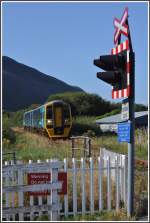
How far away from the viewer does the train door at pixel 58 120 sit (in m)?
34.5

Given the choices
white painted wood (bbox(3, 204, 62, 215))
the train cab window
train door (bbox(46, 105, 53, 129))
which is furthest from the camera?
the train cab window

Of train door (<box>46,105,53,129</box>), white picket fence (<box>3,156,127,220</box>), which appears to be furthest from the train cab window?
white picket fence (<box>3,156,127,220</box>)

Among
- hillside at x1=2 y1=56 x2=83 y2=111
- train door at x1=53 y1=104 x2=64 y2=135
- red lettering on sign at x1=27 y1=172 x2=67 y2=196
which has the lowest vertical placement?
red lettering on sign at x1=27 y1=172 x2=67 y2=196

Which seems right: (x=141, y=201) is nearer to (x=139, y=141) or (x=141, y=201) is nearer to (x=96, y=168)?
(x=96, y=168)

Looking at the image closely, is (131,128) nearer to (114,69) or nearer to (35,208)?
(114,69)

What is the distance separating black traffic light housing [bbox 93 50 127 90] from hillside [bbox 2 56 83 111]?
11130 cm

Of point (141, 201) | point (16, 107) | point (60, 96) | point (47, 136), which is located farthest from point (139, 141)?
point (16, 107)

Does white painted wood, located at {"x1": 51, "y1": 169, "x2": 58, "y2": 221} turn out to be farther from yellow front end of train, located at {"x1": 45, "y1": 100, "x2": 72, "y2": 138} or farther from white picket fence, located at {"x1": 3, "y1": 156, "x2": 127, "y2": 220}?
yellow front end of train, located at {"x1": 45, "y1": 100, "x2": 72, "y2": 138}

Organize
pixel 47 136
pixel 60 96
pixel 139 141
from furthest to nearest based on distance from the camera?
1. pixel 60 96
2. pixel 47 136
3. pixel 139 141

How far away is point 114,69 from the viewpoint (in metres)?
10.4

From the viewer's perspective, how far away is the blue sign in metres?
9.92

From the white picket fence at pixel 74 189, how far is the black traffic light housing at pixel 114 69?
1.50 meters

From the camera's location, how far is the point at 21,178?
970 cm

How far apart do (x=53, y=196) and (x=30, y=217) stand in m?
0.59
